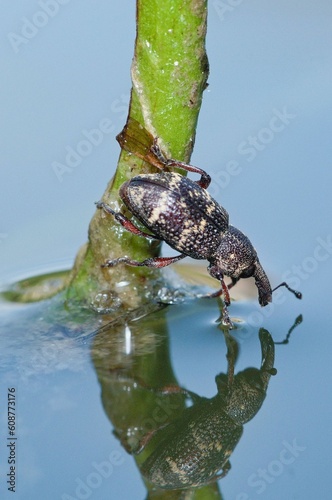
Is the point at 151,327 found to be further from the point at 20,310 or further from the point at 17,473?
the point at 17,473

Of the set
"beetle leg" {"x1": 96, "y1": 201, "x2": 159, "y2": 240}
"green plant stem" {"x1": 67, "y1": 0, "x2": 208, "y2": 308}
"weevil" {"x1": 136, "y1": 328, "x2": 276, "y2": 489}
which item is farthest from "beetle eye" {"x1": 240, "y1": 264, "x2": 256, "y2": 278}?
"weevil" {"x1": 136, "y1": 328, "x2": 276, "y2": 489}

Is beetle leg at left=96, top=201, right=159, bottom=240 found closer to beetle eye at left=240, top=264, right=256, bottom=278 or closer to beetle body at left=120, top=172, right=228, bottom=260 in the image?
beetle body at left=120, top=172, right=228, bottom=260

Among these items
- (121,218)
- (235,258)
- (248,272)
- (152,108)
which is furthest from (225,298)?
(152,108)

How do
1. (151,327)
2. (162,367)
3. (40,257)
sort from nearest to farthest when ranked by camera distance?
(162,367) → (151,327) → (40,257)

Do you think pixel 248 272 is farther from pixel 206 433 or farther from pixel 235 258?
pixel 206 433

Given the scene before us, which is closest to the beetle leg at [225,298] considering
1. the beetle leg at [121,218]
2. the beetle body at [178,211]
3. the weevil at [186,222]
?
the weevil at [186,222]

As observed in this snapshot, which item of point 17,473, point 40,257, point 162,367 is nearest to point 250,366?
point 162,367
